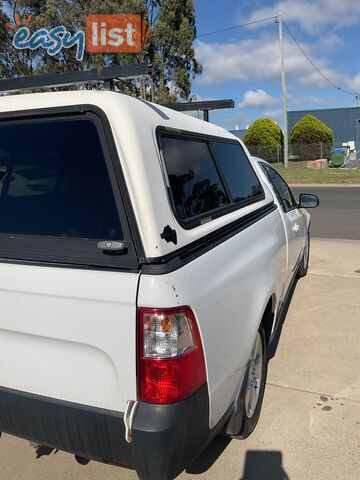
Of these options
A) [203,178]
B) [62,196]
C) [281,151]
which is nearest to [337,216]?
[203,178]

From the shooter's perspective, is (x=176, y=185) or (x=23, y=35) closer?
(x=176, y=185)

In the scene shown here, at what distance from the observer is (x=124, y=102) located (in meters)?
1.80

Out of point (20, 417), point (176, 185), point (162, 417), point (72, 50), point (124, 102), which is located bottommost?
point (20, 417)

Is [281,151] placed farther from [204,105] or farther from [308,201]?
[204,105]

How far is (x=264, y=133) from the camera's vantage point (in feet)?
121

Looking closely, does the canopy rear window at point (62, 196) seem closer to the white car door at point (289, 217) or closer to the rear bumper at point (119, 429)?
the rear bumper at point (119, 429)

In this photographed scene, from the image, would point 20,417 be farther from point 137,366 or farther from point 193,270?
point 193,270

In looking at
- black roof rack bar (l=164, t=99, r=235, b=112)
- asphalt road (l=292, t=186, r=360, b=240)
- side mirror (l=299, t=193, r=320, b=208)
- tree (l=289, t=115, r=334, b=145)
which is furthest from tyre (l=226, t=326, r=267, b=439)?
tree (l=289, t=115, r=334, b=145)

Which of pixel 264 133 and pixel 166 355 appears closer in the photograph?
pixel 166 355

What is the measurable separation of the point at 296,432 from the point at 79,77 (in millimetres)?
2362

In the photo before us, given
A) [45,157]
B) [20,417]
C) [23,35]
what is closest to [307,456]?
[20,417]

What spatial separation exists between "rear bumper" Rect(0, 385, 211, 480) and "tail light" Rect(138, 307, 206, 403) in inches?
2.0

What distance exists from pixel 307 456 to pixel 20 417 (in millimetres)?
1587

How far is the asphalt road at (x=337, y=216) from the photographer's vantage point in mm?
9367
